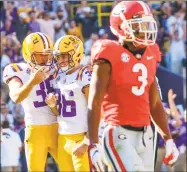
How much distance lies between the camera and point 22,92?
658 cm

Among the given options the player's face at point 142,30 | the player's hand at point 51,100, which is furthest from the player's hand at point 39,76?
the player's face at point 142,30

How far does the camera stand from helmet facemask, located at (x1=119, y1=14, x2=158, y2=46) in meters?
5.28

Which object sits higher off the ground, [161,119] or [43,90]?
[161,119]

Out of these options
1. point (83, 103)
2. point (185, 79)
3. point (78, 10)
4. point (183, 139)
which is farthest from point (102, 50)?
point (78, 10)

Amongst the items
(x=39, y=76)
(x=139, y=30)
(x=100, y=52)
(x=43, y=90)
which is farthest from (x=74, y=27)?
(x=100, y=52)

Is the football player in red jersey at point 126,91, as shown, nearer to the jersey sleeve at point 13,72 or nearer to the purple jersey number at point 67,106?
the purple jersey number at point 67,106

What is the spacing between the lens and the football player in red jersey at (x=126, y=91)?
5086 millimetres

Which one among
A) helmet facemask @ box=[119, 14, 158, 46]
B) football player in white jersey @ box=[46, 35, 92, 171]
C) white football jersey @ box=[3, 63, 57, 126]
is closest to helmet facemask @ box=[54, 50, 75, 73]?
football player in white jersey @ box=[46, 35, 92, 171]

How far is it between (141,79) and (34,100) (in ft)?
6.37

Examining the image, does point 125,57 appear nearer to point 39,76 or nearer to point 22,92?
point 39,76

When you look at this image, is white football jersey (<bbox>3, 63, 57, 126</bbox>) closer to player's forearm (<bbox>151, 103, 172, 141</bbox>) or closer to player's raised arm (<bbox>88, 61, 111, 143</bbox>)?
player's forearm (<bbox>151, 103, 172, 141</bbox>)

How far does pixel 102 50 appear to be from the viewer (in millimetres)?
5086

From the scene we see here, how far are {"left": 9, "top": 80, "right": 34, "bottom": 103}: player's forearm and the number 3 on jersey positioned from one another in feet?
4.73

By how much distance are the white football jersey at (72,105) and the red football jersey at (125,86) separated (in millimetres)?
1646
